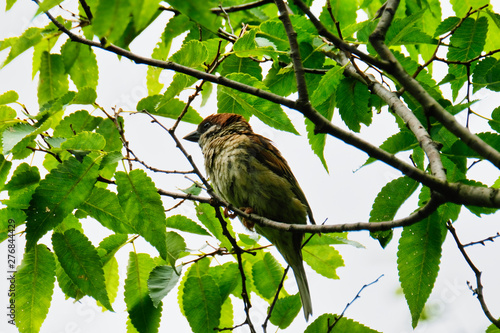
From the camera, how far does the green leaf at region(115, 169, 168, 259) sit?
2436 millimetres

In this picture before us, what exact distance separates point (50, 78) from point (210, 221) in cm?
146

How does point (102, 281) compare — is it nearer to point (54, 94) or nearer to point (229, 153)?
point (54, 94)

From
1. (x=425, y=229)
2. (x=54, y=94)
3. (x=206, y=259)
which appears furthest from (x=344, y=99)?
(x=54, y=94)

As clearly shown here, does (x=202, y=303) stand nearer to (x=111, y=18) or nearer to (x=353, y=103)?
(x=353, y=103)

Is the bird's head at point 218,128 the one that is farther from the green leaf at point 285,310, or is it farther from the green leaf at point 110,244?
the green leaf at point 285,310

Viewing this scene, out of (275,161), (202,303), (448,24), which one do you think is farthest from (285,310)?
(448,24)

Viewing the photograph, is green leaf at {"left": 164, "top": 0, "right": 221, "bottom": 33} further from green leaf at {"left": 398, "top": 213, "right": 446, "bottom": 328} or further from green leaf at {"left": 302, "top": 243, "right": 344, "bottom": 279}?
green leaf at {"left": 302, "top": 243, "right": 344, "bottom": 279}

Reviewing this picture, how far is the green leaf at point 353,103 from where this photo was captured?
2.96 m

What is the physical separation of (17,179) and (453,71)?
7.75 ft

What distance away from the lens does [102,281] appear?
2566 mm

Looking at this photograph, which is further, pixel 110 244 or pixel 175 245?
pixel 110 244

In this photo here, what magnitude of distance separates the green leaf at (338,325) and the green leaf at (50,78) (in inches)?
86.2

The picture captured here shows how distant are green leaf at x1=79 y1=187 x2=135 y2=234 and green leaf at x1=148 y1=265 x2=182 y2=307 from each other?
0.28m

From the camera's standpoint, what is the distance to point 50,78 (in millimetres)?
3430
